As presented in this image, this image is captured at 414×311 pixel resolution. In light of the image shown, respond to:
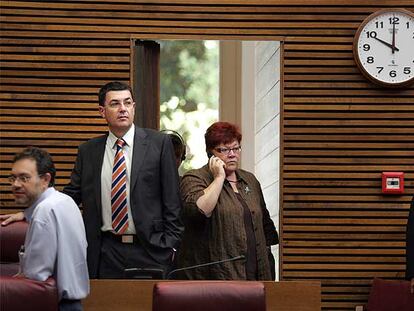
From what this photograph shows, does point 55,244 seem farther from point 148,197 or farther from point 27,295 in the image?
point 148,197

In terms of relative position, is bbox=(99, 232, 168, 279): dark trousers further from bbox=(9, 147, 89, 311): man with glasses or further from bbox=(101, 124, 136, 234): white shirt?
bbox=(9, 147, 89, 311): man with glasses

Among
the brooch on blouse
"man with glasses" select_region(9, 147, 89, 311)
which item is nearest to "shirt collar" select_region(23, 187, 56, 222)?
"man with glasses" select_region(9, 147, 89, 311)

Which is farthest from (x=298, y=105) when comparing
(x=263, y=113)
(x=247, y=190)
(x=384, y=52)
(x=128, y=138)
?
(x=263, y=113)

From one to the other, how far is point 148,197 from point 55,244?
1312mm

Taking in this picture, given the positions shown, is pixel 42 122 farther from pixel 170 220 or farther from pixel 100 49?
pixel 170 220

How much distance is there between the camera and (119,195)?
5668 mm

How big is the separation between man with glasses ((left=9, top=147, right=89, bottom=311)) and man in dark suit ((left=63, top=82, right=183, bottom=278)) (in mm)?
1071

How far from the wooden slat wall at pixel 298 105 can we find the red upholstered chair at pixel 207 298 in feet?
8.19

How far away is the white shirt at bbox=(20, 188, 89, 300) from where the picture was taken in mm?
4355

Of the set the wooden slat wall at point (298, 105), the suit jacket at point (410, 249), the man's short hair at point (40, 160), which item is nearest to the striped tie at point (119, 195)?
the man's short hair at point (40, 160)

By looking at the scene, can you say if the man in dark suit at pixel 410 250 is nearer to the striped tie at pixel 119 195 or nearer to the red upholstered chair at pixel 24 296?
the striped tie at pixel 119 195

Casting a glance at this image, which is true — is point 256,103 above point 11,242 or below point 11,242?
above

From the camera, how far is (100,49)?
6988 millimetres

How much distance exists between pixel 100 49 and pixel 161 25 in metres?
0.41
